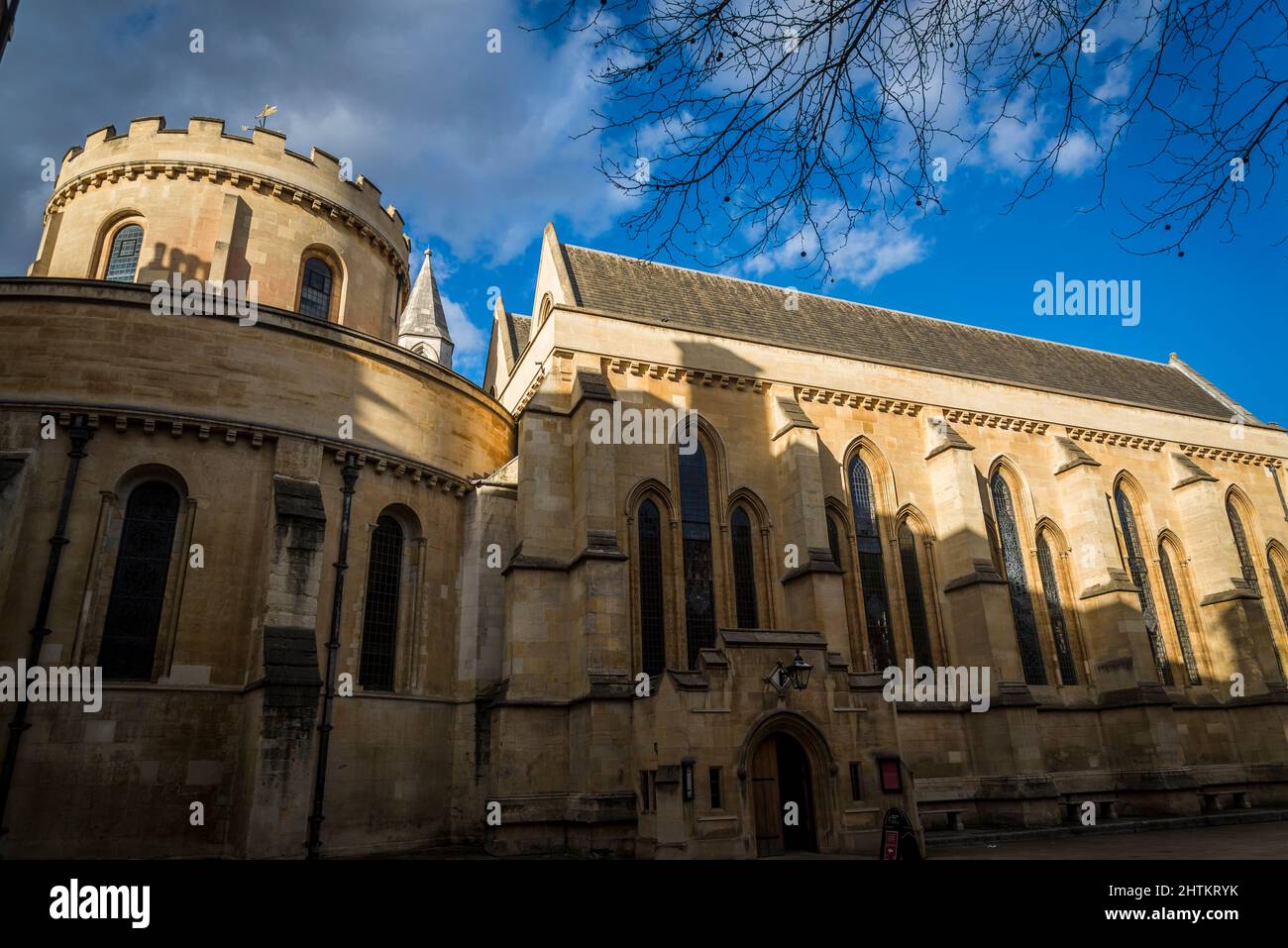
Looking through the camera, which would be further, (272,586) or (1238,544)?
(1238,544)

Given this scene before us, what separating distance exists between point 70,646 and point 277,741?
→ 4163 mm

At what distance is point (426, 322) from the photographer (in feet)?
117

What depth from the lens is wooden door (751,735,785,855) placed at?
14.2m

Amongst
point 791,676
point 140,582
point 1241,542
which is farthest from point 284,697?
point 1241,542

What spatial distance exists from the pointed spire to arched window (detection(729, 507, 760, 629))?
1884 cm

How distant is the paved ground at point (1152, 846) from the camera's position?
13617 mm

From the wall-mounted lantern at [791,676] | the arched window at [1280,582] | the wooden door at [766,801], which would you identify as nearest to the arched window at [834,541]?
the wall-mounted lantern at [791,676]

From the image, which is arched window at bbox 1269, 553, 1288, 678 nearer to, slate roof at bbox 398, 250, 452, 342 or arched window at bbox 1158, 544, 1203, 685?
arched window at bbox 1158, 544, 1203, 685

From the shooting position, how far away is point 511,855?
14500 mm

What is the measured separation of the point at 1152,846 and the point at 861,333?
17026mm

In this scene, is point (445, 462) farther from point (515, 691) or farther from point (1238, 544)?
point (1238, 544)

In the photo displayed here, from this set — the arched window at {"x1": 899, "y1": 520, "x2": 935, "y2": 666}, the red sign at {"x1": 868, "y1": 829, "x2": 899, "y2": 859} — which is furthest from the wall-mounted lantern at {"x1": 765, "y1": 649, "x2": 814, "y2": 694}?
the arched window at {"x1": 899, "y1": 520, "x2": 935, "y2": 666}

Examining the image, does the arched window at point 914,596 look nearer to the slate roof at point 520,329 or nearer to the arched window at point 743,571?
the arched window at point 743,571
